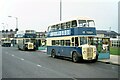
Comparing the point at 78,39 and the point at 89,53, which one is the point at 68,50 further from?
the point at 89,53

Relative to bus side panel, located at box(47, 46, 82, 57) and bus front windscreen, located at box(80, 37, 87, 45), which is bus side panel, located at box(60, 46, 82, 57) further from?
bus front windscreen, located at box(80, 37, 87, 45)

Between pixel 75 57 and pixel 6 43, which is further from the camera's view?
pixel 6 43

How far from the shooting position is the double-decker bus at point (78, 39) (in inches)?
949

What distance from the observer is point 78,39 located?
81.3 feet

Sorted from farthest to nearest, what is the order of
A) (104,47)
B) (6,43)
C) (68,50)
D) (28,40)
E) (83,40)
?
(6,43)
(28,40)
(104,47)
(68,50)
(83,40)

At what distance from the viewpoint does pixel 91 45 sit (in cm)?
2455

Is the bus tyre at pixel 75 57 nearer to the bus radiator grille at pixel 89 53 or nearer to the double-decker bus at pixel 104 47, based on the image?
the bus radiator grille at pixel 89 53

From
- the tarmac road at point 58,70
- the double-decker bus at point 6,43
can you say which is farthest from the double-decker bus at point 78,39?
the double-decker bus at point 6,43

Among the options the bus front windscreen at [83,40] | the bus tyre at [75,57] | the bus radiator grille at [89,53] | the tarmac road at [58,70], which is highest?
the bus front windscreen at [83,40]

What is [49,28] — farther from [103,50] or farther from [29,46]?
[29,46]

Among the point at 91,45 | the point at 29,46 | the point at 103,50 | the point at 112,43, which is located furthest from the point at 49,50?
the point at 112,43

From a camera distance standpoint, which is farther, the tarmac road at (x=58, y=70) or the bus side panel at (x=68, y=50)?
the bus side panel at (x=68, y=50)

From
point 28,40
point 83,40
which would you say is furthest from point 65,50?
point 28,40

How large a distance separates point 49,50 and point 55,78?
61.6ft
